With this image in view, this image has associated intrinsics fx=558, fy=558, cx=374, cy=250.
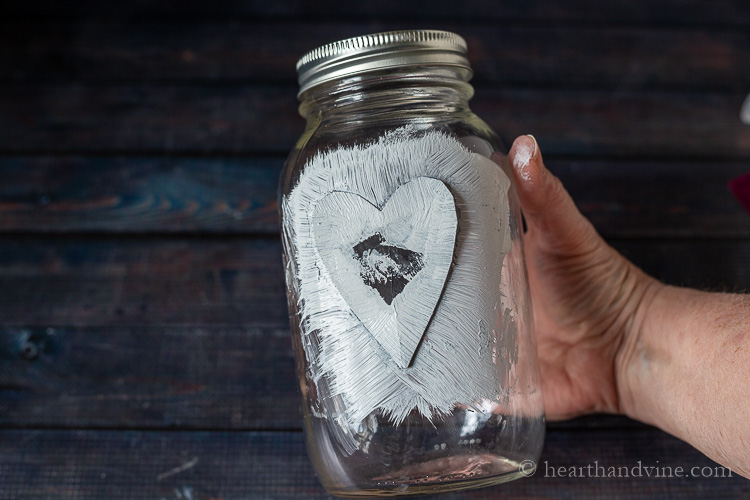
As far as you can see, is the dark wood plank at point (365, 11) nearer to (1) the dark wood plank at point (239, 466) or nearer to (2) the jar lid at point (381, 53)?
(2) the jar lid at point (381, 53)

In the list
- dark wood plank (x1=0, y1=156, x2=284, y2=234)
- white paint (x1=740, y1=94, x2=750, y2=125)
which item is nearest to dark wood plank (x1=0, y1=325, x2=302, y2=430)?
dark wood plank (x1=0, y1=156, x2=284, y2=234)

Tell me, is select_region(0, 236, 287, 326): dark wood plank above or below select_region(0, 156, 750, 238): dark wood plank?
below

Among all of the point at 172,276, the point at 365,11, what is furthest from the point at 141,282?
the point at 365,11

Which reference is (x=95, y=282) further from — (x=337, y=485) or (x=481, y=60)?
(x=481, y=60)

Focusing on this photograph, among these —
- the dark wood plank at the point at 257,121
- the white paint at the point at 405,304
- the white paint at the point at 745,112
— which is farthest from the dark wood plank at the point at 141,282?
the white paint at the point at 745,112

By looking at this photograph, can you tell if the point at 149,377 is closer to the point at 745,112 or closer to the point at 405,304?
the point at 405,304

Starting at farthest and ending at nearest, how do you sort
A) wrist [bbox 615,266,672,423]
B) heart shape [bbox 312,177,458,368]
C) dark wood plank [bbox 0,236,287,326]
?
dark wood plank [bbox 0,236,287,326]
wrist [bbox 615,266,672,423]
heart shape [bbox 312,177,458,368]

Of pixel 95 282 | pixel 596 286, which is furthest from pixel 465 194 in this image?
pixel 95 282

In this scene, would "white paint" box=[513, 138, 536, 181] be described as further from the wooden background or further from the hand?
the wooden background
